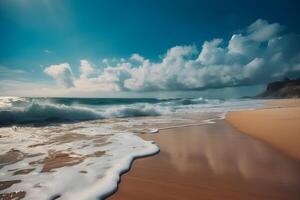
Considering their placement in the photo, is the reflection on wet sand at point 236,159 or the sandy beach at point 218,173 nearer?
the sandy beach at point 218,173

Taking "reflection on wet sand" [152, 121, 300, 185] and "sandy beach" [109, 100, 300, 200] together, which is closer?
"sandy beach" [109, 100, 300, 200]

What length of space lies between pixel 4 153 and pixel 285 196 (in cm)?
577

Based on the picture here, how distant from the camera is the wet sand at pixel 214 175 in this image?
281 cm

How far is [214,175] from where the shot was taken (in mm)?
3459

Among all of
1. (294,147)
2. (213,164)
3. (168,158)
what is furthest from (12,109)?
(294,147)

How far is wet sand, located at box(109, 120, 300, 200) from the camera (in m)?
2.81

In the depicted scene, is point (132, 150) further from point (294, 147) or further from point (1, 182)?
point (294, 147)

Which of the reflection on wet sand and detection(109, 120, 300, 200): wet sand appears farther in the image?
the reflection on wet sand

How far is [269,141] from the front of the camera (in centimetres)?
587

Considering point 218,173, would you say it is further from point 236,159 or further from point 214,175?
point 236,159

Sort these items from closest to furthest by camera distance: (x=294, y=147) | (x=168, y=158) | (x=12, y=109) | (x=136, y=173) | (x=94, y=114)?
(x=136, y=173) < (x=168, y=158) < (x=294, y=147) < (x=12, y=109) < (x=94, y=114)

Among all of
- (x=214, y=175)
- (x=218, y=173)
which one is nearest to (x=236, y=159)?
(x=218, y=173)

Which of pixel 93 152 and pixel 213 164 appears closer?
pixel 213 164

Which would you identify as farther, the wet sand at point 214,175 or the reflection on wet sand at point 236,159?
the reflection on wet sand at point 236,159
